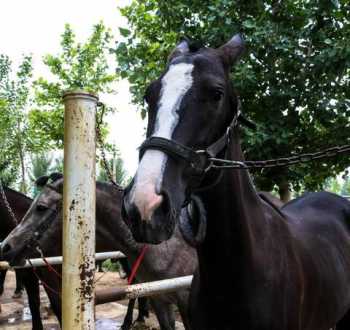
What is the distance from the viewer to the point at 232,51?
1.88 meters

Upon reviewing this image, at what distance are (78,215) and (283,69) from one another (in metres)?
3.94

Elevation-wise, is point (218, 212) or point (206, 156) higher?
point (206, 156)

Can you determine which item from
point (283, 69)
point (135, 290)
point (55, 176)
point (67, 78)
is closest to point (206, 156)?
point (135, 290)

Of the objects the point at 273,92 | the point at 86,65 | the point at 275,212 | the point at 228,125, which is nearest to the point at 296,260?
the point at 275,212

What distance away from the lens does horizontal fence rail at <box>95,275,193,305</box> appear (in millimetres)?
1707

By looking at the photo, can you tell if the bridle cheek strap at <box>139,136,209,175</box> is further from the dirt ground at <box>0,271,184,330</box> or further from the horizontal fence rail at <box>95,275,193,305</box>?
the dirt ground at <box>0,271,184,330</box>

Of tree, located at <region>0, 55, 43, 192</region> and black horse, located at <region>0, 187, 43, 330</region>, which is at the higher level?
tree, located at <region>0, 55, 43, 192</region>

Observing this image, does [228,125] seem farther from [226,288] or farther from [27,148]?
[27,148]

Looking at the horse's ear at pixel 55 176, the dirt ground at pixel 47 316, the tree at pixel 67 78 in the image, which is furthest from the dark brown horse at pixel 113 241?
the tree at pixel 67 78

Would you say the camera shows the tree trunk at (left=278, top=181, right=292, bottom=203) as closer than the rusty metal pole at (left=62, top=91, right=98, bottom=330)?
No

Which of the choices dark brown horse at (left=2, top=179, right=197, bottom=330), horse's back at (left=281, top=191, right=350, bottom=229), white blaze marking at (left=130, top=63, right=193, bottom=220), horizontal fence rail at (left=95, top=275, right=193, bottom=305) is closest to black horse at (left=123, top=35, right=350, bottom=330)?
white blaze marking at (left=130, top=63, right=193, bottom=220)

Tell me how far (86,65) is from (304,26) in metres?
11.8

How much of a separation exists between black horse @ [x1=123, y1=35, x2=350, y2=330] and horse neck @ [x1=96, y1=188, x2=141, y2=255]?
68.2 inches

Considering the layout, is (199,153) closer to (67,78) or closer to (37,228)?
(37,228)
